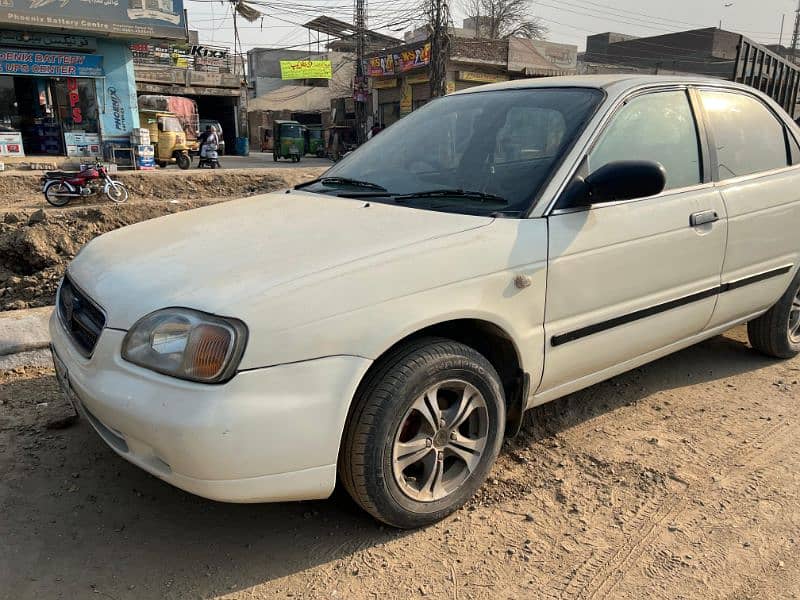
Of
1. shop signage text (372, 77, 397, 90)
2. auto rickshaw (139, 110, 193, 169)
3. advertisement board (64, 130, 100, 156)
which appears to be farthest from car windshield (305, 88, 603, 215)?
shop signage text (372, 77, 397, 90)

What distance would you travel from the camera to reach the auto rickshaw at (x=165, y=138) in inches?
882

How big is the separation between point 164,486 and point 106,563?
508mm

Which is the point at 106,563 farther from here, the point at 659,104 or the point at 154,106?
the point at 154,106

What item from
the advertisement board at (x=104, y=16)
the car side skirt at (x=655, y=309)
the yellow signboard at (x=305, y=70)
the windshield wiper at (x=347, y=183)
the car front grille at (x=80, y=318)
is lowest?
the car side skirt at (x=655, y=309)

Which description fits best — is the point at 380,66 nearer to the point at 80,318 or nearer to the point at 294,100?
A: the point at 294,100

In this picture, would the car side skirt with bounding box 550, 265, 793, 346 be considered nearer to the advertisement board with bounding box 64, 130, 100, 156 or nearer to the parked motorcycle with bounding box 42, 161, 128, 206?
the parked motorcycle with bounding box 42, 161, 128, 206

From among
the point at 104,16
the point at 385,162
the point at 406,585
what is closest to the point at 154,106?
the point at 104,16

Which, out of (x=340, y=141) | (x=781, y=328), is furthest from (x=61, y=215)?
(x=340, y=141)

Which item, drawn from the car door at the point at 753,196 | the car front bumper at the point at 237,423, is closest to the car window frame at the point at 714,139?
A: the car door at the point at 753,196

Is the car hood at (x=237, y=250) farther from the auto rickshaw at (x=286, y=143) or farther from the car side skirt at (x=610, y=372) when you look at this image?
the auto rickshaw at (x=286, y=143)

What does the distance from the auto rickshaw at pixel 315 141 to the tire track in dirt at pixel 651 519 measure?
33.9 m

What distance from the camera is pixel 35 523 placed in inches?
A: 101

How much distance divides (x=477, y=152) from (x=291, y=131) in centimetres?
2956

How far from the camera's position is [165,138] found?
2233cm
